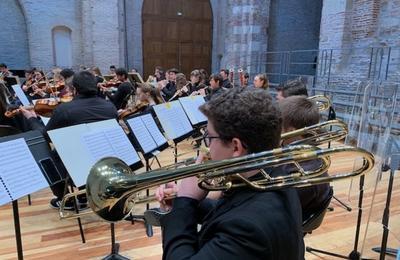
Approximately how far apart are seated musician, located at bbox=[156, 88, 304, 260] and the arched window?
13477 millimetres

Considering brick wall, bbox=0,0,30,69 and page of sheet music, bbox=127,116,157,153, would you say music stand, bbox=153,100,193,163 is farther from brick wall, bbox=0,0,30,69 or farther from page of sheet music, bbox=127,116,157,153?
brick wall, bbox=0,0,30,69

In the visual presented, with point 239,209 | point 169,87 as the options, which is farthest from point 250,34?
point 239,209

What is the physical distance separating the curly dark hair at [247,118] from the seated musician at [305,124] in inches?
30.8

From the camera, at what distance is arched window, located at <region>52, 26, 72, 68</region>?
13195 millimetres

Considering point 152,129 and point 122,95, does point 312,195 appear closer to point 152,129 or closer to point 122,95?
point 152,129

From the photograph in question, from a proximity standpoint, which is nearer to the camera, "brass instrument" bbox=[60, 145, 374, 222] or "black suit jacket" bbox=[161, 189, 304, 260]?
"black suit jacket" bbox=[161, 189, 304, 260]

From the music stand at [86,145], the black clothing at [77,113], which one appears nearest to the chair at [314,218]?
the music stand at [86,145]

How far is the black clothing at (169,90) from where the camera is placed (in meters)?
7.61

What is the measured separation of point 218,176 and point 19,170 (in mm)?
1442

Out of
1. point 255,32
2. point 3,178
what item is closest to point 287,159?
point 3,178

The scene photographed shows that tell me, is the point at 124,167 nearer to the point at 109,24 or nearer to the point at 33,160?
the point at 33,160

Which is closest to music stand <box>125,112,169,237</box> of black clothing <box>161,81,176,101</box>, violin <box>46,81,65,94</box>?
black clothing <box>161,81,176,101</box>

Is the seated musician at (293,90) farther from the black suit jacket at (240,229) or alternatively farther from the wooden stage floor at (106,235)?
the black suit jacket at (240,229)

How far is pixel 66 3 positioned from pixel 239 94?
13728 mm
